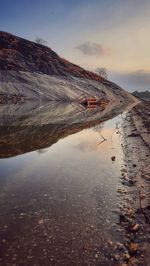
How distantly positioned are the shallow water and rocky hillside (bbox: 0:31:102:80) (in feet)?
310

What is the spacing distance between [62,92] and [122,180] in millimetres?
92356

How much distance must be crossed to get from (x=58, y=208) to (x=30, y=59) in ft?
375

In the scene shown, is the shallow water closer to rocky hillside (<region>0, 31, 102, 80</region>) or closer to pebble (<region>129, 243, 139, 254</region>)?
pebble (<region>129, 243, 139, 254</region>)

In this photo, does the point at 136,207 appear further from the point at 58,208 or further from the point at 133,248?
the point at 133,248

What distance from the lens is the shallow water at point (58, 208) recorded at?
25.7 ft

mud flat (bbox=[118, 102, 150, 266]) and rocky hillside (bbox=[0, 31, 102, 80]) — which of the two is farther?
rocky hillside (bbox=[0, 31, 102, 80])

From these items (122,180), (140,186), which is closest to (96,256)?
(140,186)

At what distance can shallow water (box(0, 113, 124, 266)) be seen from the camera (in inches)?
309

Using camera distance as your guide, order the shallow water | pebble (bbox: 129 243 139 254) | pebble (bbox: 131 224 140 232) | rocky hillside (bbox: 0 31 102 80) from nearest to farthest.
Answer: the shallow water
pebble (bbox: 129 243 139 254)
pebble (bbox: 131 224 140 232)
rocky hillside (bbox: 0 31 102 80)

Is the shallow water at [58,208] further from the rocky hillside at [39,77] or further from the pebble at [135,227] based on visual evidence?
the rocky hillside at [39,77]

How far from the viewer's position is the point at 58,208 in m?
10.6

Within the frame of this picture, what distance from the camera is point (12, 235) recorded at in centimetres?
860

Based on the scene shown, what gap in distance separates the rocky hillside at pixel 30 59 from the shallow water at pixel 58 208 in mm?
94407

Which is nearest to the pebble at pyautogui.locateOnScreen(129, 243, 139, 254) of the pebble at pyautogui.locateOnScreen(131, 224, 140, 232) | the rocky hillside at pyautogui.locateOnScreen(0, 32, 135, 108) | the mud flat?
the mud flat
